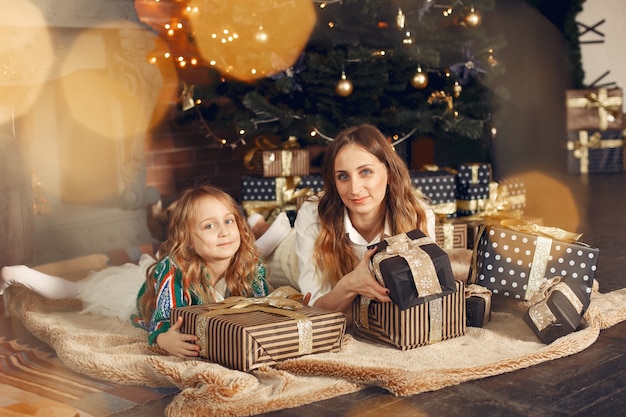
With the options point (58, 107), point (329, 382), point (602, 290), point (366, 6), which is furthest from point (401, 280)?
point (58, 107)

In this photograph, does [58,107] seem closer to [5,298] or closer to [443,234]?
[5,298]

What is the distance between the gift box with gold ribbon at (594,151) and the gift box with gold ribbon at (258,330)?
16.4 feet

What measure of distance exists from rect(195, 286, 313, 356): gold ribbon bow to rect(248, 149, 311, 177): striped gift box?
179 centimetres

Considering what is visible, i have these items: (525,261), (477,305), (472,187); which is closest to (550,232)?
(525,261)

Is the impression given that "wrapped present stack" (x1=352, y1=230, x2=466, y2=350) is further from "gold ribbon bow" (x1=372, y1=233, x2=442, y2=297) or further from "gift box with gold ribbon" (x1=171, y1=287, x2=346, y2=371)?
"gift box with gold ribbon" (x1=171, y1=287, x2=346, y2=371)

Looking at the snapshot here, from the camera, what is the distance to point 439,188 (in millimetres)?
4191

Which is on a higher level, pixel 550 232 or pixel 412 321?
pixel 550 232

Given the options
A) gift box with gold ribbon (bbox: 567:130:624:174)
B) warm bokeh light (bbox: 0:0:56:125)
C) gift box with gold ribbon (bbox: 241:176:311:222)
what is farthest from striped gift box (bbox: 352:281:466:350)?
gift box with gold ribbon (bbox: 567:130:624:174)

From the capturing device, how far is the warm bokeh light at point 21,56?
13.3 ft

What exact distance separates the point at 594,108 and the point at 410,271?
16.7ft

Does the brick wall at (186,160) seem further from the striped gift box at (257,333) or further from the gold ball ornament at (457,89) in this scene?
the striped gift box at (257,333)

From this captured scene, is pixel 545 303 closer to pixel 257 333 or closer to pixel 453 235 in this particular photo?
pixel 257 333

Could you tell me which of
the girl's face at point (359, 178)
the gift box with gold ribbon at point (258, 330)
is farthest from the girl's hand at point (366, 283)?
the girl's face at point (359, 178)

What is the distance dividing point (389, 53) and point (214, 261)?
6.07 feet
